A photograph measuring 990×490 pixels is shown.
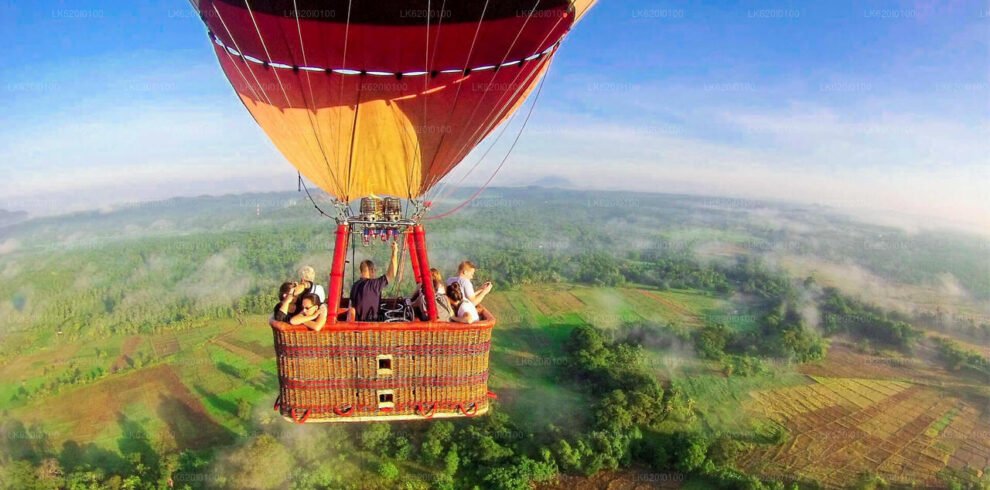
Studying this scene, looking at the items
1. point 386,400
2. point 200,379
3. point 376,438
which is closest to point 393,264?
point 386,400

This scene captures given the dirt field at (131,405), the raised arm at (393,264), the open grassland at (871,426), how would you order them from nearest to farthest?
the raised arm at (393,264) < the open grassland at (871,426) < the dirt field at (131,405)

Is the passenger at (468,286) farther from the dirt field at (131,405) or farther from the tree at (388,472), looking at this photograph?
the dirt field at (131,405)

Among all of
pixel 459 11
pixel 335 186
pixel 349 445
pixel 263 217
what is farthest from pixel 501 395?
pixel 263 217

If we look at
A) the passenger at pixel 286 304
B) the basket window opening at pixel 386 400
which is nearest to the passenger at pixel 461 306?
the basket window opening at pixel 386 400

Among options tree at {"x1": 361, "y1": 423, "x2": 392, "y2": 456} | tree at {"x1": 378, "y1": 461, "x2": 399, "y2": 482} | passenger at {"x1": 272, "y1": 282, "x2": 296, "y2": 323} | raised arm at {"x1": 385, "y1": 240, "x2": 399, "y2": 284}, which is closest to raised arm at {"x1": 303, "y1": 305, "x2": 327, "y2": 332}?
passenger at {"x1": 272, "y1": 282, "x2": 296, "y2": 323}

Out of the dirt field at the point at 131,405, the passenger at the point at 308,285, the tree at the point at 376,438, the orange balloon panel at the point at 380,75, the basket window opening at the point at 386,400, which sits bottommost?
the dirt field at the point at 131,405

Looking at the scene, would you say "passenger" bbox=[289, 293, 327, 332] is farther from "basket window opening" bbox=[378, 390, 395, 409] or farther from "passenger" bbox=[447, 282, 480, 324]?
"passenger" bbox=[447, 282, 480, 324]

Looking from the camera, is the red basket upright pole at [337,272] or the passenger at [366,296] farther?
the passenger at [366,296]
